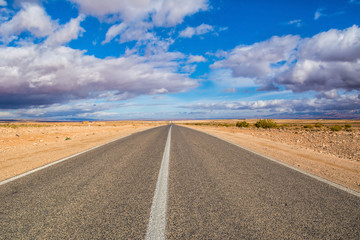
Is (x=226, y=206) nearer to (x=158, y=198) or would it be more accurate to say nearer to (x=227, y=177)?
(x=158, y=198)

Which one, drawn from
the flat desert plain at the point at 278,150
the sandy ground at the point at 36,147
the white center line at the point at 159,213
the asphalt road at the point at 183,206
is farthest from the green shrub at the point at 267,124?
the white center line at the point at 159,213

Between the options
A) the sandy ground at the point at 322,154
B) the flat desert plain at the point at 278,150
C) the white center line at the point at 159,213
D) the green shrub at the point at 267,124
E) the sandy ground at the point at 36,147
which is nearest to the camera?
→ the white center line at the point at 159,213

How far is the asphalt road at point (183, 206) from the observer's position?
257 centimetres

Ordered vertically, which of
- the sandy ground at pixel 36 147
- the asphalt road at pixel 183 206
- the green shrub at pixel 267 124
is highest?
the green shrub at pixel 267 124

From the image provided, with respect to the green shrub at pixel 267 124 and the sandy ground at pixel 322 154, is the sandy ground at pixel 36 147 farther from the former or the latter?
the green shrub at pixel 267 124

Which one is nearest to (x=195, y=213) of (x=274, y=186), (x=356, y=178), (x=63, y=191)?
(x=274, y=186)

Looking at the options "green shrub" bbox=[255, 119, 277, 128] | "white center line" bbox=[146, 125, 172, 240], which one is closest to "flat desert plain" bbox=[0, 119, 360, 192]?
"white center line" bbox=[146, 125, 172, 240]

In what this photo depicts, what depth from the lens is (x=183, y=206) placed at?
3.33 m

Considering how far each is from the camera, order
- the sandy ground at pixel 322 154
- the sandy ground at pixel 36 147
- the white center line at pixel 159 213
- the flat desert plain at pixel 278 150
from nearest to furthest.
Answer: the white center line at pixel 159 213
the sandy ground at pixel 322 154
the flat desert plain at pixel 278 150
the sandy ground at pixel 36 147

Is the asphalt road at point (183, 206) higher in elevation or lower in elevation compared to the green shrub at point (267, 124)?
lower

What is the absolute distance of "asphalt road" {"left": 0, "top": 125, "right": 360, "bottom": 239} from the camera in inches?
101

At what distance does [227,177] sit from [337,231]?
260cm

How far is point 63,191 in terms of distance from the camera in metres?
4.05

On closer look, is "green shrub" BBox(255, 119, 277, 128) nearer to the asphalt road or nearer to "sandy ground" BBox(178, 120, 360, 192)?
"sandy ground" BBox(178, 120, 360, 192)
